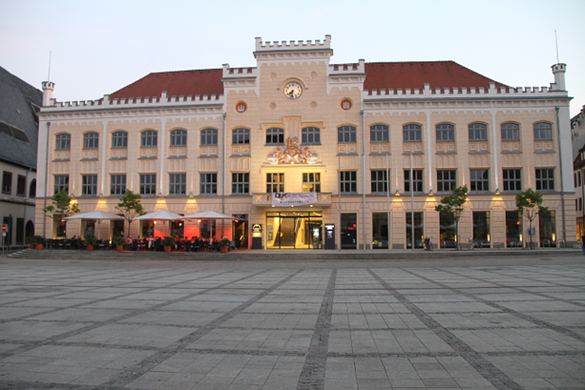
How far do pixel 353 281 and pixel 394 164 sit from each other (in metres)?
22.0

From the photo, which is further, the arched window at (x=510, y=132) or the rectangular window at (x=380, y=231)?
the arched window at (x=510, y=132)

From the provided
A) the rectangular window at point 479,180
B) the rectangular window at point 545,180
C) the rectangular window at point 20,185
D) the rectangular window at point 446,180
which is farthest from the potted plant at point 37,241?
the rectangular window at point 545,180

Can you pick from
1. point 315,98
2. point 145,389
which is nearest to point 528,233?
point 315,98

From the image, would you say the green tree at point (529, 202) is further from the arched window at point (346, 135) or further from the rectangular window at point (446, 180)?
the arched window at point (346, 135)

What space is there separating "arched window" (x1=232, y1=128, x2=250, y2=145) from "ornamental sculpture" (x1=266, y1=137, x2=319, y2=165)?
295cm

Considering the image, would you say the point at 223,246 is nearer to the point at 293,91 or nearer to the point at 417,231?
the point at 293,91

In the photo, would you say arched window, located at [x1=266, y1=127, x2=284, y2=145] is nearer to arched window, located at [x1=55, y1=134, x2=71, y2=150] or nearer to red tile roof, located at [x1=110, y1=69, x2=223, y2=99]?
red tile roof, located at [x1=110, y1=69, x2=223, y2=99]

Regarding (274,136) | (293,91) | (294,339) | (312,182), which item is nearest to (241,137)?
(274,136)

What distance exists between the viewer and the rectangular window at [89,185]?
128ft

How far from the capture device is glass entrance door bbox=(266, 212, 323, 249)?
3647cm

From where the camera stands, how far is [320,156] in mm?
36781

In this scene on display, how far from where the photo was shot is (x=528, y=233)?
1380 inches

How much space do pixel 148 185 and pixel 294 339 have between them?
34.5 metres

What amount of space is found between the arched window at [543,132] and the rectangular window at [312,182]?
64.0 feet
